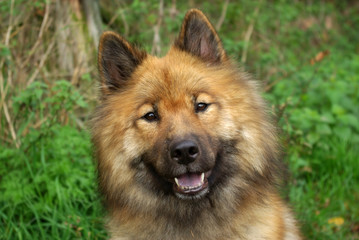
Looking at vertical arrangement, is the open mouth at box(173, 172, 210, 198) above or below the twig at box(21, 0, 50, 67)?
below

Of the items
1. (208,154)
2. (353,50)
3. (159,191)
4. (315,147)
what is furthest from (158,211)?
(353,50)

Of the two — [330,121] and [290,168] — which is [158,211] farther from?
[330,121]

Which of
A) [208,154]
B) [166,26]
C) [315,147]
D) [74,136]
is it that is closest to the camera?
[208,154]

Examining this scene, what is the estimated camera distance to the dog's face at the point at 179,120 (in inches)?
103

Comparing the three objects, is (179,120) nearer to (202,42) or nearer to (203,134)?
(203,134)

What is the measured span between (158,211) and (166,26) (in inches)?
139

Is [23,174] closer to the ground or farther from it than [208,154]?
closer to the ground

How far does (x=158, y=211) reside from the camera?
2.80m

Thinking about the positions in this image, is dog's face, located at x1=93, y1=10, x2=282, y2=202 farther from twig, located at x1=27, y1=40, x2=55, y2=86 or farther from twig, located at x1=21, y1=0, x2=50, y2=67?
twig, located at x1=21, y1=0, x2=50, y2=67

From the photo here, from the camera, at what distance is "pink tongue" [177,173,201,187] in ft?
8.55

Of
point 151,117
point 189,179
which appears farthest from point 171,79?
point 189,179

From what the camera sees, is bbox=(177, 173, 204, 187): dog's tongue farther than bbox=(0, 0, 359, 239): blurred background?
No

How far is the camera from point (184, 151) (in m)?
2.46

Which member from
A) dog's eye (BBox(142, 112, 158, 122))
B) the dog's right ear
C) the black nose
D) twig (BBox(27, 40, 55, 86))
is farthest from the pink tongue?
twig (BBox(27, 40, 55, 86))
